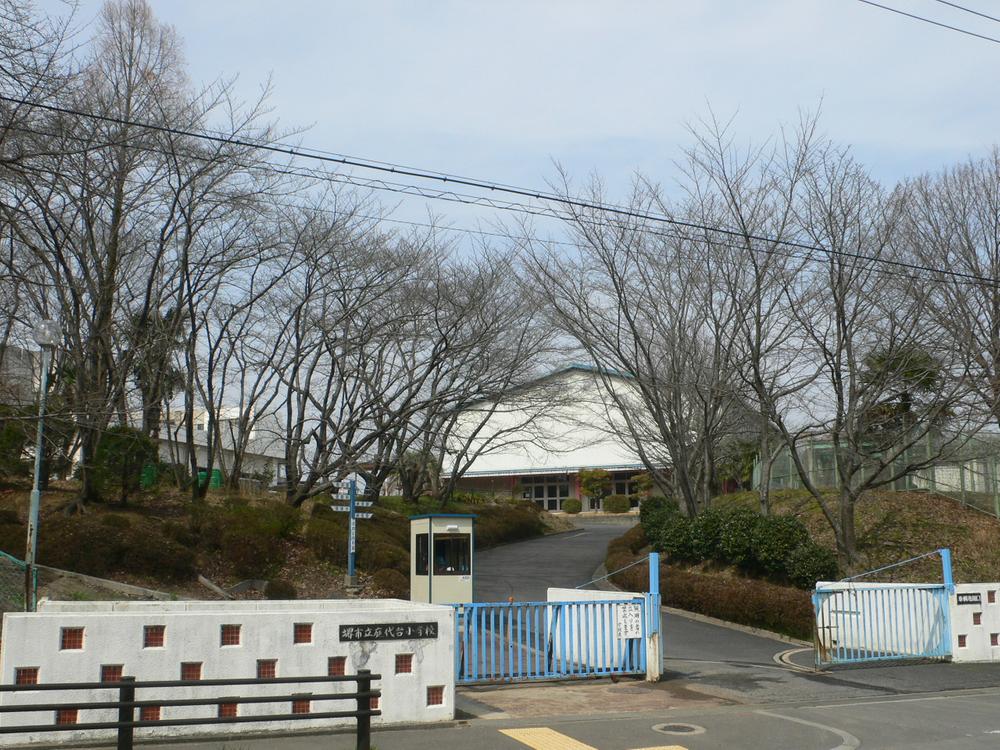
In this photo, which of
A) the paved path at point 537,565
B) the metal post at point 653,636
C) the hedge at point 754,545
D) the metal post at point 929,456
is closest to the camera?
the metal post at point 653,636

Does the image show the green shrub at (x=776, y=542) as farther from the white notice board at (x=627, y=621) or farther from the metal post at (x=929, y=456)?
the white notice board at (x=627, y=621)

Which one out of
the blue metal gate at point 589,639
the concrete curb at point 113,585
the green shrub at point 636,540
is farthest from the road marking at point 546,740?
the green shrub at point 636,540

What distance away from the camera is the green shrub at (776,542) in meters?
23.9

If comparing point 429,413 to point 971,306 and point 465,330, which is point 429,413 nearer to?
point 465,330

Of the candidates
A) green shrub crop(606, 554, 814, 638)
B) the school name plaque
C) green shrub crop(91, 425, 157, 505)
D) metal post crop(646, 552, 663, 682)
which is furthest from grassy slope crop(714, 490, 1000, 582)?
green shrub crop(91, 425, 157, 505)

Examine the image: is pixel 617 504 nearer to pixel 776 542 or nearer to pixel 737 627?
pixel 776 542

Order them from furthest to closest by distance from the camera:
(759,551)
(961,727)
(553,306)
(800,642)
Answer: (553,306) → (759,551) → (800,642) → (961,727)

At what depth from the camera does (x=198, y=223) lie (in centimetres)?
2464

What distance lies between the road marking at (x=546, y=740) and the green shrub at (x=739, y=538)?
589 inches

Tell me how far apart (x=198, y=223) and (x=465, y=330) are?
9406 mm

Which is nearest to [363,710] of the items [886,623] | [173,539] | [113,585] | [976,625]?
[886,623]

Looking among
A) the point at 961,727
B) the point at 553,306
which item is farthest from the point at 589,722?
the point at 553,306

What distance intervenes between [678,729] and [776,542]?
46.7ft

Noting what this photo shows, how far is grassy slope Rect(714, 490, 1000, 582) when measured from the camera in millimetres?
25781
